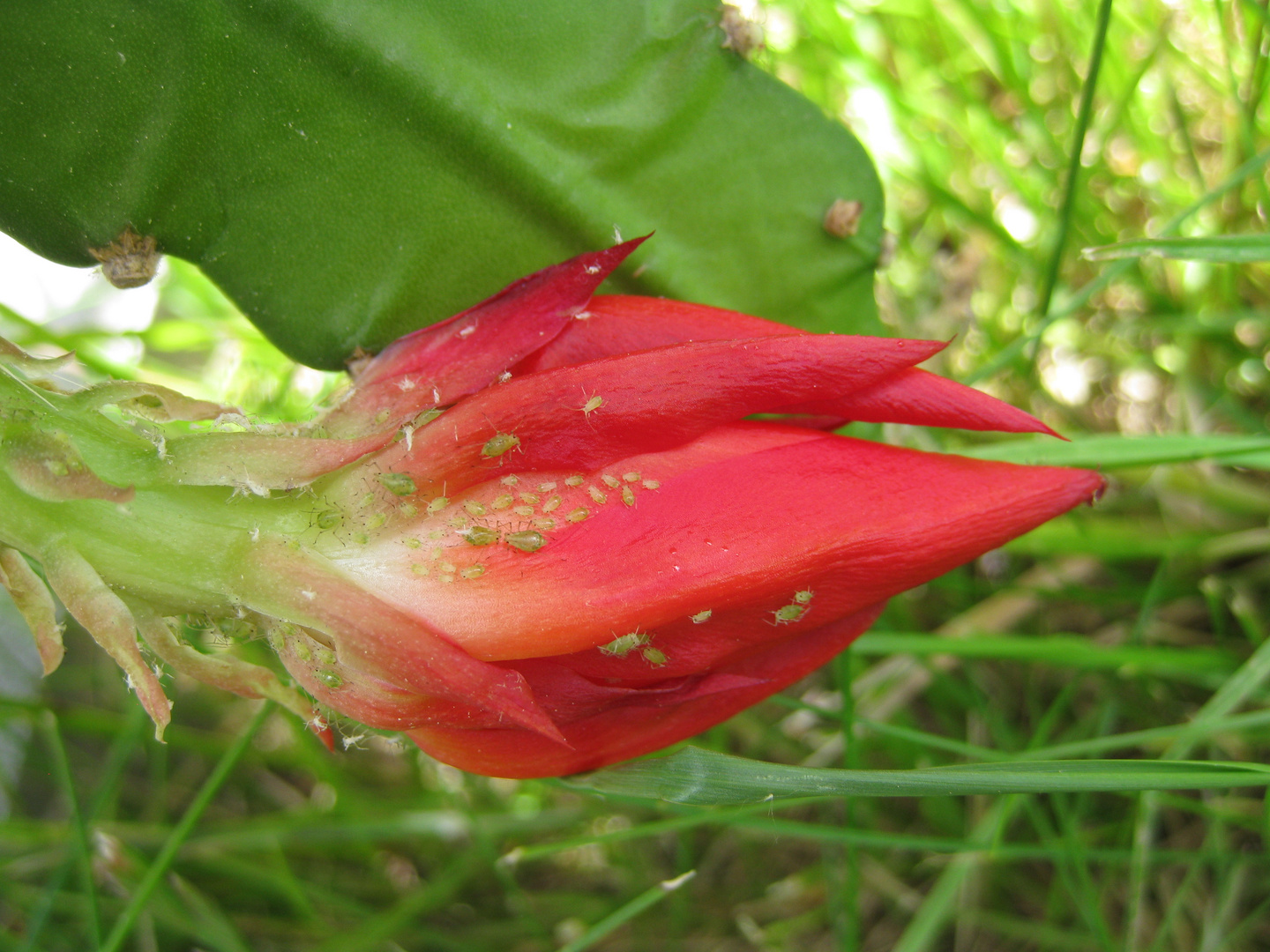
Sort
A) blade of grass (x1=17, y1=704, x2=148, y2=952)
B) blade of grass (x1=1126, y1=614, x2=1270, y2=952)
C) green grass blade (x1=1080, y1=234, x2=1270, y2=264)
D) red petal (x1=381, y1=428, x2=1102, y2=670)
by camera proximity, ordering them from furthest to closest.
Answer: blade of grass (x1=17, y1=704, x2=148, y2=952), blade of grass (x1=1126, y1=614, x2=1270, y2=952), green grass blade (x1=1080, y1=234, x2=1270, y2=264), red petal (x1=381, y1=428, x2=1102, y2=670)

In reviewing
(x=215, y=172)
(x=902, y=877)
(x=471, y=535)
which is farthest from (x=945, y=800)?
(x=215, y=172)

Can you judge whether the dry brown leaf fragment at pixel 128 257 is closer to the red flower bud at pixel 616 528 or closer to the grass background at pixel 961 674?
the red flower bud at pixel 616 528

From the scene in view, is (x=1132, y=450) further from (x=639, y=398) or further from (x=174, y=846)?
(x=174, y=846)

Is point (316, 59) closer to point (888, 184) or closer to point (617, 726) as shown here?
point (617, 726)

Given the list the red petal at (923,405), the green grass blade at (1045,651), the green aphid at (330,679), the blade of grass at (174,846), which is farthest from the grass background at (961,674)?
the green aphid at (330,679)

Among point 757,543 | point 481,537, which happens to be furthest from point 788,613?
point 481,537

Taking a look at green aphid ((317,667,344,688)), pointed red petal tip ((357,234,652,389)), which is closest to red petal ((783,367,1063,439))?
pointed red petal tip ((357,234,652,389))

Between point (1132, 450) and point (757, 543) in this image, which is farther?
point (1132, 450)

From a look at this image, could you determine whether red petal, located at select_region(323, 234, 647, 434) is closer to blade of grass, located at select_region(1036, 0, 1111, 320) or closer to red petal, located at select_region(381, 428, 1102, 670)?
red petal, located at select_region(381, 428, 1102, 670)
